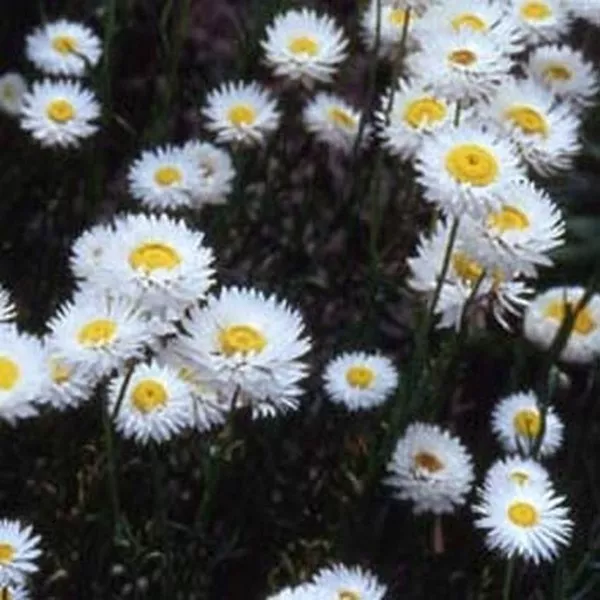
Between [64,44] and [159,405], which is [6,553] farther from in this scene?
[64,44]

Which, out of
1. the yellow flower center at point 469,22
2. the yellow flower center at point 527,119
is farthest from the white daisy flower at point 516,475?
the yellow flower center at point 469,22

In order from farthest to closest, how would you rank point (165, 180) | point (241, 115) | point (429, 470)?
point (241, 115) < point (165, 180) < point (429, 470)

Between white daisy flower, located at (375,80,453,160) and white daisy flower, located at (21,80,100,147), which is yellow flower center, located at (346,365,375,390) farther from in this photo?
white daisy flower, located at (21,80,100,147)

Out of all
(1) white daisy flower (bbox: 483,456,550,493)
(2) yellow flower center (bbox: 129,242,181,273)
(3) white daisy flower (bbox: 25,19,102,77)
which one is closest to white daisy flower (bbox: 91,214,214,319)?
(2) yellow flower center (bbox: 129,242,181,273)

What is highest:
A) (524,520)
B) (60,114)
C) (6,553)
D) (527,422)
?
(60,114)

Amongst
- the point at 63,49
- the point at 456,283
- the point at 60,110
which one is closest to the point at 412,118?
the point at 456,283

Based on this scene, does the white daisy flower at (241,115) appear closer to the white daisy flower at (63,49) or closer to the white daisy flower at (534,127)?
the white daisy flower at (63,49)
